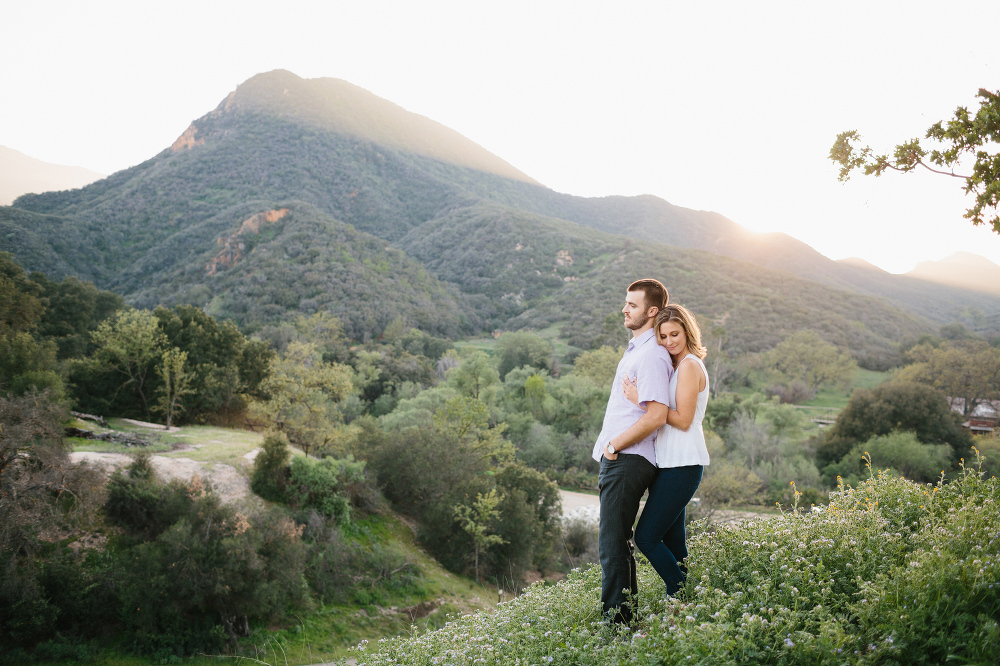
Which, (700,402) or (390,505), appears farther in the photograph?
(390,505)

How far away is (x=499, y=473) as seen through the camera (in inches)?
787

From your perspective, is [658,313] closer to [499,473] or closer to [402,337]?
[499,473]

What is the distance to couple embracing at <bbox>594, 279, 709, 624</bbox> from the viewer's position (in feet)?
9.52

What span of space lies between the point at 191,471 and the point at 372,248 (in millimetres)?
59557

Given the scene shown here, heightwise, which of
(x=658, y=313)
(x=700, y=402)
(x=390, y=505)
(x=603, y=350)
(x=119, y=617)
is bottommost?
(x=390, y=505)

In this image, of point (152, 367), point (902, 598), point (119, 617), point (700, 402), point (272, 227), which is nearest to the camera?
point (902, 598)

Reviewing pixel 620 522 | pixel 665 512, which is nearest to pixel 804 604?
pixel 665 512

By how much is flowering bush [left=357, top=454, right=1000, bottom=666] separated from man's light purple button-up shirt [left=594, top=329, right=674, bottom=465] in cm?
89

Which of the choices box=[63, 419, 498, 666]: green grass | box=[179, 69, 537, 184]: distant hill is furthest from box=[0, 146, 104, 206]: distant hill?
box=[63, 419, 498, 666]: green grass

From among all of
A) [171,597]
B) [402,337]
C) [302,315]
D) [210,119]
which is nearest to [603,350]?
[402,337]

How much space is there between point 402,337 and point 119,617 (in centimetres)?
4352

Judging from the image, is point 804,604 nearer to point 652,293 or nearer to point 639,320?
point 639,320

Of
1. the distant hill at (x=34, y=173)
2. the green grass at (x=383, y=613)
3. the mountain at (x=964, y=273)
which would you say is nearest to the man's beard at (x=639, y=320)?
the green grass at (x=383, y=613)

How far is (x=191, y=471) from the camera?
41.9 ft
